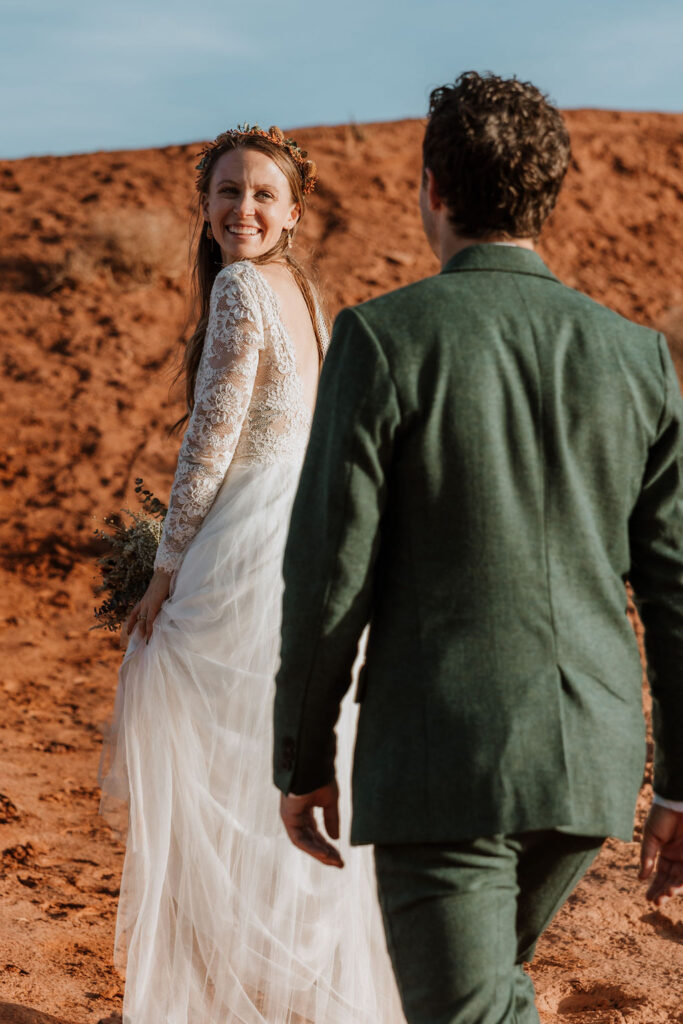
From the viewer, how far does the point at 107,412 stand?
12297 mm

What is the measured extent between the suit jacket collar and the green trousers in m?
0.81

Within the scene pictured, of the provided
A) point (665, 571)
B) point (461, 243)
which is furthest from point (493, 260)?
point (665, 571)

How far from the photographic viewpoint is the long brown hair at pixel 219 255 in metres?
3.07

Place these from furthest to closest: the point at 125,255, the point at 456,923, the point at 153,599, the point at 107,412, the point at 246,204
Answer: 1. the point at 125,255
2. the point at 107,412
3. the point at 246,204
4. the point at 153,599
5. the point at 456,923

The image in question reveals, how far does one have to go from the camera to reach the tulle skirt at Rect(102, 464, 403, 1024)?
277 centimetres

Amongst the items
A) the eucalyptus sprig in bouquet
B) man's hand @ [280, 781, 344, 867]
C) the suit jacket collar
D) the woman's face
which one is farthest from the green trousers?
the woman's face

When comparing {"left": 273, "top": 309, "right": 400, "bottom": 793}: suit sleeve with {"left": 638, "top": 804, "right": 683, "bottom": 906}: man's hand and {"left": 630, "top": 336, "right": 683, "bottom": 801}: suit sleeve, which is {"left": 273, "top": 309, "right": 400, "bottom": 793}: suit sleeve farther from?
{"left": 638, "top": 804, "right": 683, "bottom": 906}: man's hand

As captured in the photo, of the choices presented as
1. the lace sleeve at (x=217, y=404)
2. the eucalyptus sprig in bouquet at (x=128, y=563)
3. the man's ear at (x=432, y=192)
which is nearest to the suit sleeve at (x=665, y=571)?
the man's ear at (x=432, y=192)

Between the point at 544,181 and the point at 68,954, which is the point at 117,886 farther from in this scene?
the point at 544,181

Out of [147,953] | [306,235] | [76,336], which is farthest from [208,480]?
[306,235]

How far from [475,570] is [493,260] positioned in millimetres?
457

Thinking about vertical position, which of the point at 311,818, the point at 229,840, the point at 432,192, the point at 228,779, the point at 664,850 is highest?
the point at 432,192

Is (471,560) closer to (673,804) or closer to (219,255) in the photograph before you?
(673,804)

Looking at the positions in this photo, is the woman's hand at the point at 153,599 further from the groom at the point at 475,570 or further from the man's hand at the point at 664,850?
the man's hand at the point at 664,850
